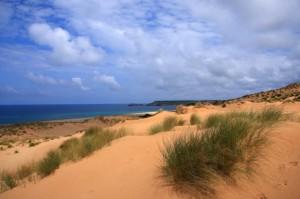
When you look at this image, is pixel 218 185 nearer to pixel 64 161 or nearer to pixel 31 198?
pixel 31 198

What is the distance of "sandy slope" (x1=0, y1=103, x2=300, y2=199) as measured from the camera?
Answer: 501 cm

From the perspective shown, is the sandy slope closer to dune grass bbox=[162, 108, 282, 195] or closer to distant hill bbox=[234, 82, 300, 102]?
dune grass bbox=[162, 108, 282, 195]

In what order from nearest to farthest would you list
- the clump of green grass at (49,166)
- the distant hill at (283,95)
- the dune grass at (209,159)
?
the dune grass at (209,159) → the clump of green grass at (49,166) → the distant hill at (283,95)

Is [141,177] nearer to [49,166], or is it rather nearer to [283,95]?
[49,166]

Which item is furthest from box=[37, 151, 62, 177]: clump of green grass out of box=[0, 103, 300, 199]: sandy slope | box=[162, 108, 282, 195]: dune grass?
box=[162, 108, 282, 195]: dune grass

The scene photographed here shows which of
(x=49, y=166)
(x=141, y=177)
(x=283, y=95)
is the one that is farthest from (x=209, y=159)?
(x=283, y=95)

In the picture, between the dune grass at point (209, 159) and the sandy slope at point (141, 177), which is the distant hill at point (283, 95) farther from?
the dune grass at point (209, 159)

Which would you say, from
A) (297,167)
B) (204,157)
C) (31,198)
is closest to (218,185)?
(204,157)

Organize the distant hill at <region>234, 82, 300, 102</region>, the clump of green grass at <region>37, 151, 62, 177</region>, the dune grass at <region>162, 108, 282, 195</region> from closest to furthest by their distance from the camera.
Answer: the dune grass at <region>162, 108, 282, 195</region>, the clump of green grass at <region>37, 151, 62, 177</region>, the distant hill at <region>234, 82, 300, 102</region>

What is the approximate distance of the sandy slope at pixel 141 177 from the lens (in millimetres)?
5012

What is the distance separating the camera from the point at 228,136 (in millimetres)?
5793

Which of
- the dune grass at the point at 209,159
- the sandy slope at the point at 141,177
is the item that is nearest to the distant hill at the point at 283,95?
the sandy slope at the point at 141,177

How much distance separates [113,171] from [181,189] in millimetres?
2150

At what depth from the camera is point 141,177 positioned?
5922 millimetres
